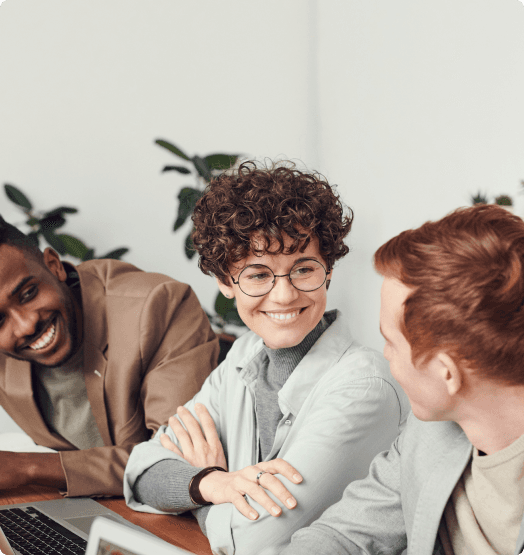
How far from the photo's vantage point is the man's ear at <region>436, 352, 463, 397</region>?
2.65 feet

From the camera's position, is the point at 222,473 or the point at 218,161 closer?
the point at 222,473

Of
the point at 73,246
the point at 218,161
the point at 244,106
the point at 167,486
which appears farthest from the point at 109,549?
the point at 244,106

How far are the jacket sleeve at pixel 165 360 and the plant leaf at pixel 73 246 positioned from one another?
116cm

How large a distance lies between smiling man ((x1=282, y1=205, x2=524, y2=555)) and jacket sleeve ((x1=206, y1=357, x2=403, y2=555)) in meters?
0.10

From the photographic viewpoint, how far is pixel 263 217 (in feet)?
4.24

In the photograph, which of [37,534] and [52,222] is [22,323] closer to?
[37,534]

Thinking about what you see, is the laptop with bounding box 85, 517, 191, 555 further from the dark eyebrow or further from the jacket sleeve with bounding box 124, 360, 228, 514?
the dark eyebrow

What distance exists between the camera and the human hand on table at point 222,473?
1097 mm

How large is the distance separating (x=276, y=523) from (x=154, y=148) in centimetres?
283

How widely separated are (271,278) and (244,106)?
2750 mm

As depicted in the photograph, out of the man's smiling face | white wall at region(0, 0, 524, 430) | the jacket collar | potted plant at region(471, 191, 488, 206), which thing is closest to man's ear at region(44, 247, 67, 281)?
the man's smiling face

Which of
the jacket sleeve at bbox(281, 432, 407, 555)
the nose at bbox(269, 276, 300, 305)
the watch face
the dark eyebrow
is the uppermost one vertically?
the nose at bbox(269, 276, 300, 305)

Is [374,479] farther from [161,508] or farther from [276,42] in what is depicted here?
[276,42]

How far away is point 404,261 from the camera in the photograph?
0.84 m
